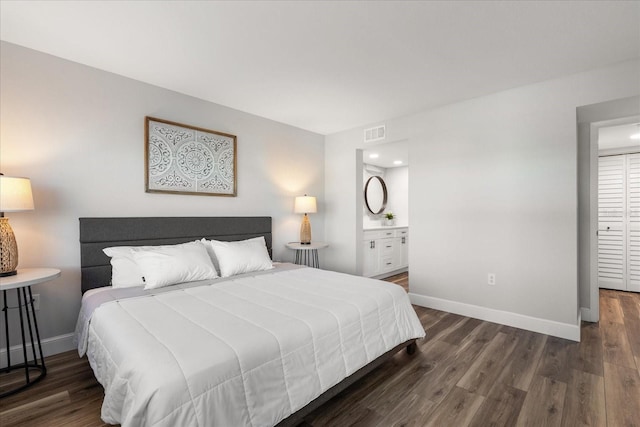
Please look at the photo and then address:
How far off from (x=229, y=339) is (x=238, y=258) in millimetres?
1496

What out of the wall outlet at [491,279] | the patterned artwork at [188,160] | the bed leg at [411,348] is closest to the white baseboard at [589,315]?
the wall outlet at [491,279]

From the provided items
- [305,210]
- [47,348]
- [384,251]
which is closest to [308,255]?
[305,210]

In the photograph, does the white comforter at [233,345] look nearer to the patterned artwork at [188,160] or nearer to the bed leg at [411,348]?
the bed leg at [411,348]

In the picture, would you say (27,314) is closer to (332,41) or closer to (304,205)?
(304,205)

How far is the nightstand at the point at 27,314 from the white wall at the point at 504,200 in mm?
3611

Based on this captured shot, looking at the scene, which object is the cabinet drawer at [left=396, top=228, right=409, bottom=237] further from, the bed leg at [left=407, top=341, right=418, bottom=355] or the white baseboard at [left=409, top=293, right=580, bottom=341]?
the bed leg at [left=407, top=341, right=418, bottom=355]

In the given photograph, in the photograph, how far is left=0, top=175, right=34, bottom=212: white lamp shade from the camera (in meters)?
1.95

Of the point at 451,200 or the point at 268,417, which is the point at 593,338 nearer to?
the point at 451,200

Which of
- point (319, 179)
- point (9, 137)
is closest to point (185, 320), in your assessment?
point (9, 137)

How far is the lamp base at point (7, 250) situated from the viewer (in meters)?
2.02

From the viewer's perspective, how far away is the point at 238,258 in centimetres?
287

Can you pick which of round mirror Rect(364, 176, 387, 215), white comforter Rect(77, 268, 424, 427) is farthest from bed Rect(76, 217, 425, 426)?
round mirror Rect(364, 176, 387, 215)

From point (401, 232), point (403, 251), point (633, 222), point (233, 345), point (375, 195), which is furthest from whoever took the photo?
point (375, 195)

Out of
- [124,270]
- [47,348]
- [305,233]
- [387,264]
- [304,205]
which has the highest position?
[304,205]
